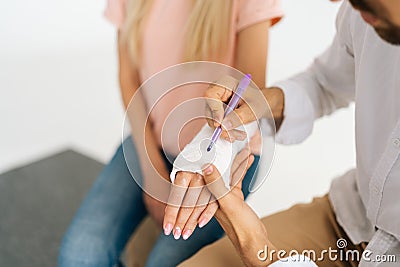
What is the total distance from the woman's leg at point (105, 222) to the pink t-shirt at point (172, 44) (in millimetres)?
169

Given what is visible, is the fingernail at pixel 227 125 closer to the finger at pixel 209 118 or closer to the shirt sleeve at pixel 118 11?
the finger at pixel 209 118

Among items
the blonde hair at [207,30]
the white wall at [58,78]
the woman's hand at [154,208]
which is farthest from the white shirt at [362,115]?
the white wall at [58,78]

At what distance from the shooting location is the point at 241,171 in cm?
52

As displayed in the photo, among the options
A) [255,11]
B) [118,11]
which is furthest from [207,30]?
[118,11]

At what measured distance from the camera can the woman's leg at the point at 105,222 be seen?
842 mm

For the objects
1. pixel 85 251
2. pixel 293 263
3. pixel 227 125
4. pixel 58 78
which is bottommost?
pixel 58 78

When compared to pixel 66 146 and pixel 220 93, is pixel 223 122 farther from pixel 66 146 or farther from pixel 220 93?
pixel 66 146

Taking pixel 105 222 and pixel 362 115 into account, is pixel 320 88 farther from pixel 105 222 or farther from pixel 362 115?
pixel 105 222

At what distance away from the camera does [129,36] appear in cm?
86

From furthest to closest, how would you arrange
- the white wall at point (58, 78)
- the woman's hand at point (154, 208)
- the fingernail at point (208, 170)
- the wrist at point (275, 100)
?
the white wall at point (58, 78), the woman's hand at point (154, 208), the wrist at point (275, 100), the fingernail at point (208, 170)

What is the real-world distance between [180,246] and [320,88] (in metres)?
0.27

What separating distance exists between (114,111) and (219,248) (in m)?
1.08

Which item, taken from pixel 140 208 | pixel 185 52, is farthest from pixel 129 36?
pixel 140 208

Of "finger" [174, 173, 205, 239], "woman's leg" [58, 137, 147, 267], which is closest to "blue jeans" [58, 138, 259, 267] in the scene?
"woman's leg" [58, 137, 147, 267]
